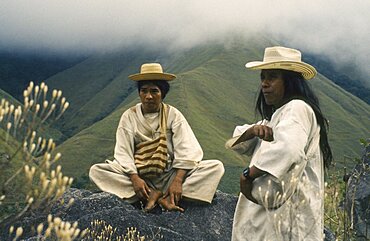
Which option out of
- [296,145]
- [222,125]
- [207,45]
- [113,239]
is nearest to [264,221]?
[296,145]

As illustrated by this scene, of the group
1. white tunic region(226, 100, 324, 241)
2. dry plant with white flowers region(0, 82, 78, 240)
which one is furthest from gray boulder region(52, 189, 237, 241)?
dry plant with white flowers region(0, 82, 78, 240)

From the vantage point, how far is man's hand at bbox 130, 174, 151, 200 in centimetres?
798

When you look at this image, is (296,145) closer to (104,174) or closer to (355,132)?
(104,174)

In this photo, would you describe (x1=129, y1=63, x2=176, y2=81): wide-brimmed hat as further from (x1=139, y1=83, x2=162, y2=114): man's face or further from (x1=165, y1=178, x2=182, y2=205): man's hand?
(x1=165, y1=178, x2=182, y2=205): man's hand

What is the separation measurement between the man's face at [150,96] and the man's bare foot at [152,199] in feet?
3.81

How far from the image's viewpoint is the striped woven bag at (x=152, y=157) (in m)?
8.16

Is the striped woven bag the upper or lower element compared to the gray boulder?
upper

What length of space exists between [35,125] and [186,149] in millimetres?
5934

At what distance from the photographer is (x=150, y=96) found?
26.9 ft

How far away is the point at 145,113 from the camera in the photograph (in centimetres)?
841

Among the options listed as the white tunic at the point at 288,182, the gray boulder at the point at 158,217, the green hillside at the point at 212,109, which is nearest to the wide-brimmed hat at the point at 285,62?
the white tunic at the point at 288,182

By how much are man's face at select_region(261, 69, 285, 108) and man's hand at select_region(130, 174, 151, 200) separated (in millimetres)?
3804

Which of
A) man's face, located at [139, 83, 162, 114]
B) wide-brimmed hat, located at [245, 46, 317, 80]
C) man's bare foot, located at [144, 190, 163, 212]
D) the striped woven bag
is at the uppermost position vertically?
wide-brimmed hat, located at [245, 46, 317, 80]

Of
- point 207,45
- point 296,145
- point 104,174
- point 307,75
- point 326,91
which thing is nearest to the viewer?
point 296,145
